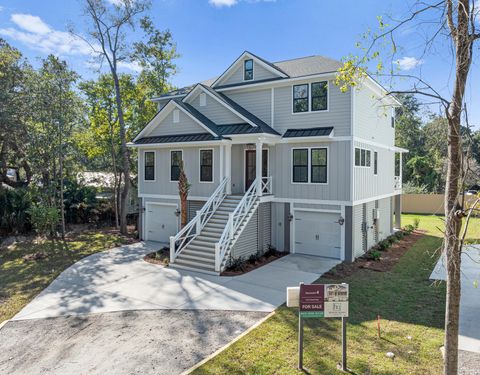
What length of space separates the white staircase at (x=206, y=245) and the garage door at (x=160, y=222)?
11.5 feet

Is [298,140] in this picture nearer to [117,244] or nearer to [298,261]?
[298,261]

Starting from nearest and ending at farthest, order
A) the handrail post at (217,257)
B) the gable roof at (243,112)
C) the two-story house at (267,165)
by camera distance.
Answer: the handrail post at (217,257), the two-story house at (267,165), the gable roof at (243,112)

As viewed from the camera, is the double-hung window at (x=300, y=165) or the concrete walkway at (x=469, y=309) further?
the double-hung window at (x=300, y=165)

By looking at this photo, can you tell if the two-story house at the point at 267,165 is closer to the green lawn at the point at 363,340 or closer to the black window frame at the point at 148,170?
the black window frame at the point at 148,170

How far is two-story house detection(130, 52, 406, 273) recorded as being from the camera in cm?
1392

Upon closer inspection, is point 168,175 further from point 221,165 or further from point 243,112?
point 243,112

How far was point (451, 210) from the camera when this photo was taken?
450 cm

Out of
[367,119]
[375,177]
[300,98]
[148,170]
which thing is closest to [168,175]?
[148,170]

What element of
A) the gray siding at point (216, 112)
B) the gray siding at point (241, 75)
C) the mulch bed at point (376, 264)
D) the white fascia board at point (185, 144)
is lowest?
the mulch bed at point (376, 264)

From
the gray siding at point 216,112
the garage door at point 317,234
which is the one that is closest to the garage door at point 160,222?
the gray siding at point 216,112

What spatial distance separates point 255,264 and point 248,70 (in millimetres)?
8919

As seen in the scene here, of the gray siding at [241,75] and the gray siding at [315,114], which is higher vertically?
the gray siding at [241,75]

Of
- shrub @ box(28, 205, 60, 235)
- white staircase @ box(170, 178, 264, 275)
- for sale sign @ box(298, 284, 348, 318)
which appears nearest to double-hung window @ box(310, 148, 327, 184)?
white staircase @ box(170, 178, 264, 275)

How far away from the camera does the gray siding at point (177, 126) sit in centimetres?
1615
